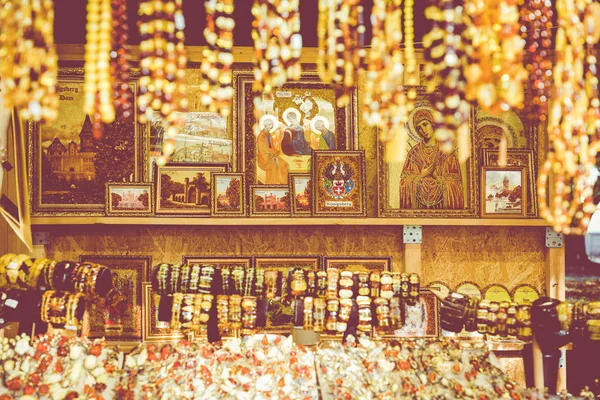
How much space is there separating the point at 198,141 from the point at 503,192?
2111 mm

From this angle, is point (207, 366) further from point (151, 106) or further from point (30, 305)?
point (151, 106)

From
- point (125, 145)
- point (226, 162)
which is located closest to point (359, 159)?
point (226, 162)

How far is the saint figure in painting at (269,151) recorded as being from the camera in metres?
3.39

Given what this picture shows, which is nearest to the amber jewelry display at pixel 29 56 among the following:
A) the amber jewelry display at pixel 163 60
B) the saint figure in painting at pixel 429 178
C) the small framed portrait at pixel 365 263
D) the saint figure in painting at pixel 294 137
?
the amber jewelry display at pixel 163 60

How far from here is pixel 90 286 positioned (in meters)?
2.27

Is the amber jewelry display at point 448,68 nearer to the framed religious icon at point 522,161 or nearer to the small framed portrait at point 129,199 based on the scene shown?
the framed religious icon at point 522,161

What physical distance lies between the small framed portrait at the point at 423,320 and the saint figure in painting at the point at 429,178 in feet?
2.02

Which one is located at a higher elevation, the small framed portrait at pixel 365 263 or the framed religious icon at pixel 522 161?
the framed religious icon at pixel 522 161

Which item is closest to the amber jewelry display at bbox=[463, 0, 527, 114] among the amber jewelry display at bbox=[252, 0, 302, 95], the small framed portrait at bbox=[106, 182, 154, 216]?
the amber jewelry display at bbox=[252, 0, 302, 95]

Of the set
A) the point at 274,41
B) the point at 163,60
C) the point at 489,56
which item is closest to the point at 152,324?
the point at 163,60

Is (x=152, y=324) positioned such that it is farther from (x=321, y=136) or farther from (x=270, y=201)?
(x=321, y=136)

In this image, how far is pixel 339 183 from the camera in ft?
10.8

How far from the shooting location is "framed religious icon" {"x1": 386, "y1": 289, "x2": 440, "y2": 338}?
3.38 m

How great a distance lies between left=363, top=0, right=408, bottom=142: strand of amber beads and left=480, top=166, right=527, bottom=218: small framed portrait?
6.16 ft
